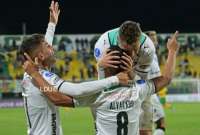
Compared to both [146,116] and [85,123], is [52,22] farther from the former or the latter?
[85,123]

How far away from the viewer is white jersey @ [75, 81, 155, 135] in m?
5.04

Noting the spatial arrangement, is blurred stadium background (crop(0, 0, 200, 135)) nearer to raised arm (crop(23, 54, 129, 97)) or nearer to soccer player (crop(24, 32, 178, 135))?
raised arm (crop(23, 54, 129, 97))

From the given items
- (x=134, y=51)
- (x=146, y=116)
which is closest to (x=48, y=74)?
(x=134, y=51)

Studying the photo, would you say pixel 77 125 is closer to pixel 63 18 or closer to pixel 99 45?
pixel 99 45

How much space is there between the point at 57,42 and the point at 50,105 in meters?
28.3

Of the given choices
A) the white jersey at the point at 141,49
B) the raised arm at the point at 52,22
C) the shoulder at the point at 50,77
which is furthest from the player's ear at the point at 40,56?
the white jersey at the point at 141,49

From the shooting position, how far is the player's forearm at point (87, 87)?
5.00 metres

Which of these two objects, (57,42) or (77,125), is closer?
(77,125)

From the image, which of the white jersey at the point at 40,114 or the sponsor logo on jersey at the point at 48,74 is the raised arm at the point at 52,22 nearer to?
the white jersey at the point at 40,114

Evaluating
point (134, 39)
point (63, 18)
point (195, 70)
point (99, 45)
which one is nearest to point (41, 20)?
point (63, 18)

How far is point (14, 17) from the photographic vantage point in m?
39.9

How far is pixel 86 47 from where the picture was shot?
3478cm

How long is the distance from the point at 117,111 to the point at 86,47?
97.7 ft

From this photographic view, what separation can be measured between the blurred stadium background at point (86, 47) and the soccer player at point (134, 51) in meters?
4.82
